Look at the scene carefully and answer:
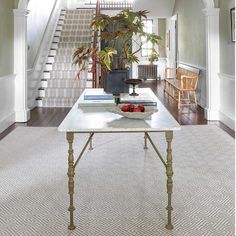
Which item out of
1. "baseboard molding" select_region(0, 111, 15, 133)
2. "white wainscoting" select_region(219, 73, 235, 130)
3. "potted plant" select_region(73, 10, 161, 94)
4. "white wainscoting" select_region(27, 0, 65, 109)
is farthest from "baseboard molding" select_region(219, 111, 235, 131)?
"white wainscoting" select_region(27, 0, 65, 109)

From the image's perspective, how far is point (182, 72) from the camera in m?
9.43

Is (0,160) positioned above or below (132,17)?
below

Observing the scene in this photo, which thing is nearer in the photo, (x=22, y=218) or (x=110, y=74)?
(x=22, y=218)

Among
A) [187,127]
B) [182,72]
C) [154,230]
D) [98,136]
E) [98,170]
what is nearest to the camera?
[154,230]

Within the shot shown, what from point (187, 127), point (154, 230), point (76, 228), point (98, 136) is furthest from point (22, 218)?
point (187, 127)

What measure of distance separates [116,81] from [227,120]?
293cm

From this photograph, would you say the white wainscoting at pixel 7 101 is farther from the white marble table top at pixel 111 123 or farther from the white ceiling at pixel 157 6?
the white ceiling at pixel 157 6

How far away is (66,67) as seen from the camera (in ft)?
31.1

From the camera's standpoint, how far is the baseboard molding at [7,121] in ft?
19.1

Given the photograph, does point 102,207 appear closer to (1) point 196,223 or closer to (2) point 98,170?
(1) point 196,223

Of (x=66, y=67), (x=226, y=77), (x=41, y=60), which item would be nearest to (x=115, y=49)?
(x=226, y=77)

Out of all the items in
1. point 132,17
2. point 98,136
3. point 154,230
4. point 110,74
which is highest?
point 132,17

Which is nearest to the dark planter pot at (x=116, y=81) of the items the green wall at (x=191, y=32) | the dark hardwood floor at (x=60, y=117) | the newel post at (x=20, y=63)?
the dark hardwood floor at (x=60, y=117)

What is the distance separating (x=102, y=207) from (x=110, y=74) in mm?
→ 1403
